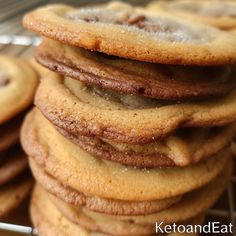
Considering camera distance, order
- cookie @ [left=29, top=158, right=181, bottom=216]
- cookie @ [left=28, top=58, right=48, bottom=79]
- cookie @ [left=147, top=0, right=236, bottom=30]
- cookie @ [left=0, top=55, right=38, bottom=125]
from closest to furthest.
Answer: cookie @ [left=29, top=158, right=181, bottom=216] < cookie @ [left=0, top=55, right=38, bottom=125] < cookie @ [left=28, top=58, right=48, bottom=79] < cookie @ [left=147, top=0, right=236, bottom=30]

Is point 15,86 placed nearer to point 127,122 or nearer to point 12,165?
point 12,165

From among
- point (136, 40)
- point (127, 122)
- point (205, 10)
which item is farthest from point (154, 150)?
point (205, 10)

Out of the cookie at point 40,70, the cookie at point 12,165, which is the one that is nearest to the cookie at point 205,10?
the cookie at point 40,70

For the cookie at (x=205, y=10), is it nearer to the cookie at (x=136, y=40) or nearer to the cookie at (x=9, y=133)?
the cookie at (x=136, y=40)

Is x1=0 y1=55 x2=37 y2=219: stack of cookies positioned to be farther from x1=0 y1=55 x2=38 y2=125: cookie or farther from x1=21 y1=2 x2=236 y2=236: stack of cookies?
x1=21 y1=2 x2=236 y2=236: stack of cookies

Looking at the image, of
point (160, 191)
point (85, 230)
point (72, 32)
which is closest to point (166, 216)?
point (160, 191)

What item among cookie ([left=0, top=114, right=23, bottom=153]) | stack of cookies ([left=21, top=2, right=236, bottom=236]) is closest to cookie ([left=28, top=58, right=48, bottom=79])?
cookie ([left=0, top=114, right=23, bottom=153])

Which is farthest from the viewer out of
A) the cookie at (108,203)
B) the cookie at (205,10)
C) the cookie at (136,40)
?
the cookie at (205,10)
